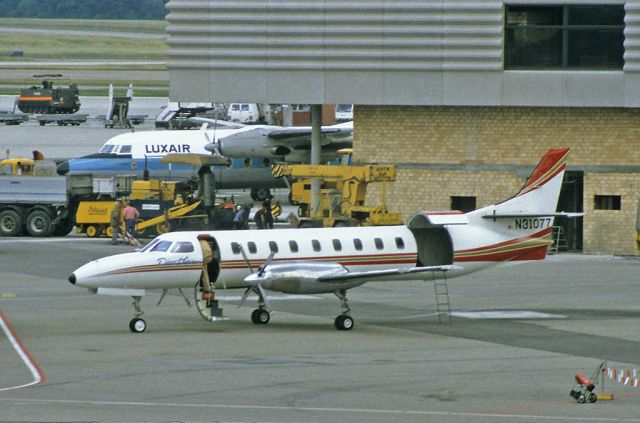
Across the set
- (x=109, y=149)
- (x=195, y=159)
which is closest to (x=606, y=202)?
(x=195, y=159)

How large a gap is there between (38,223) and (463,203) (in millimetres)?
15968

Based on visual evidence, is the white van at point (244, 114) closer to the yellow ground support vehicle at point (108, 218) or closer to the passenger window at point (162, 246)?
the yellow ground support vehicle at point (108, 218)

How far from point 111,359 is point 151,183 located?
26.0m

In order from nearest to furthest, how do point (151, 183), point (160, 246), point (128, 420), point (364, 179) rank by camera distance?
1. point (128, 420)
2. point (160, 246)
3. point (364, 179)
4. point (151, 183)

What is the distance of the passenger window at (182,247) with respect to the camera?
30.7 meters

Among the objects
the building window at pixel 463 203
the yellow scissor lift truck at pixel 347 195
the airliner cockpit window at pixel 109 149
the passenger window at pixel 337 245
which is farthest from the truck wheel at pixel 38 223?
the passenger window at pixel 337 245

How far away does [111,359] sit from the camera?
26797 mm

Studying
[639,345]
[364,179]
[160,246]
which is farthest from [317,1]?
[639,345]

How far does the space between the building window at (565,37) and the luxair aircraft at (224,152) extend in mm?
13712

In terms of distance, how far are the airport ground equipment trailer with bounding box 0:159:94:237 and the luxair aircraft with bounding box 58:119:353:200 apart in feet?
21.4

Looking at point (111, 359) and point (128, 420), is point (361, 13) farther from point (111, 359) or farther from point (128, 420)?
point (128, 420)

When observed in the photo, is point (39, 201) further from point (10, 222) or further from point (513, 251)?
point (513, 251)

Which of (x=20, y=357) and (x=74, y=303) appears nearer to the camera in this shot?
(x=20, y=357)

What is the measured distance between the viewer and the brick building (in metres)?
47.2
